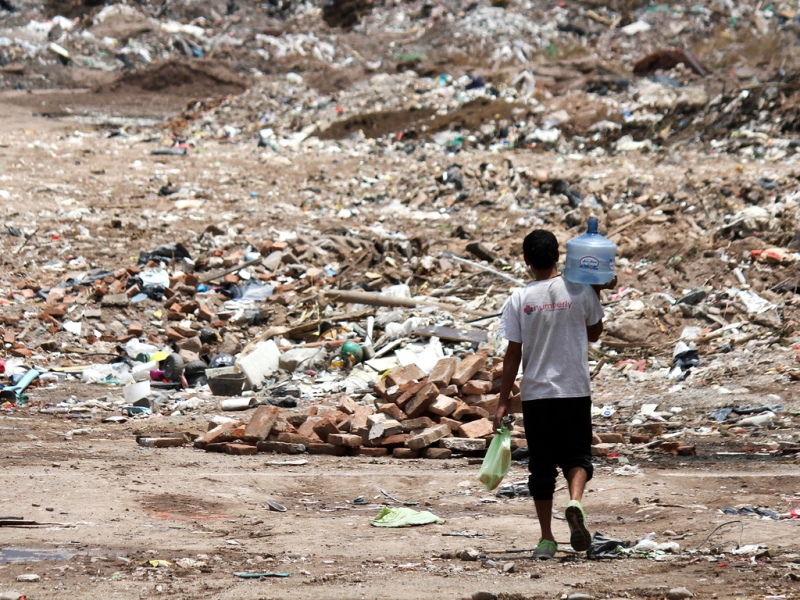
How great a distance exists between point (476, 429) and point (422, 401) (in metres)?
0.37

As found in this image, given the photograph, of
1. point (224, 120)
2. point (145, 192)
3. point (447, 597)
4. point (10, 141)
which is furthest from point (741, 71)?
point (447, 597)

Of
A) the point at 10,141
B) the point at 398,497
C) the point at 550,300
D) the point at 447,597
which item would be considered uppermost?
the point at 10,141

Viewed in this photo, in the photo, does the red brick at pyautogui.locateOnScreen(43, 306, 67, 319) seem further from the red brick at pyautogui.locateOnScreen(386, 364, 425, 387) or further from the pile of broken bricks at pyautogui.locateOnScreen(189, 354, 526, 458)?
the red brick at pyautogui.locateOnScreen(386, 364, 425, 387)

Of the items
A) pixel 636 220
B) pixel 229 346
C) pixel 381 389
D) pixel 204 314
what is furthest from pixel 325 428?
pixel 636 220

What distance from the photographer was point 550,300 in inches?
147

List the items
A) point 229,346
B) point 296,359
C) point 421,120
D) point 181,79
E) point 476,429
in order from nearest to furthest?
point 476,429, point 296,359, point 229,346, point 421,120, point 181,79

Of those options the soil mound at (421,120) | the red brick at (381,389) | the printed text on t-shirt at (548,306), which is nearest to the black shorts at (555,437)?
the printed text on t-shirt at (548,306)

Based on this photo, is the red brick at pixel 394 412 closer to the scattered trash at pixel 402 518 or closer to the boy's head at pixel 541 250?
the scattered trash at pixel 402 518

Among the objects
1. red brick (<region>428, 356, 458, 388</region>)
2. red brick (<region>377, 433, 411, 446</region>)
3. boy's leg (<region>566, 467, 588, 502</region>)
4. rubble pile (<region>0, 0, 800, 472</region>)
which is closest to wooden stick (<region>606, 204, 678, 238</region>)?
rubble pile (<region>0, 0, 800, 472</region>)

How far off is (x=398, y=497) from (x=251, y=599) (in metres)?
2.05

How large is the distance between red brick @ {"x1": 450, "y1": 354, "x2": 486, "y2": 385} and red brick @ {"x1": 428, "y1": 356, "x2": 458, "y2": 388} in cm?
4

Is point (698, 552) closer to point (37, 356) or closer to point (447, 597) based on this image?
point (447, 597)

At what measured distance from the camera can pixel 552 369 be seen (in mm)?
3713

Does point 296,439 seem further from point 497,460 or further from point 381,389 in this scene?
point 497,460
